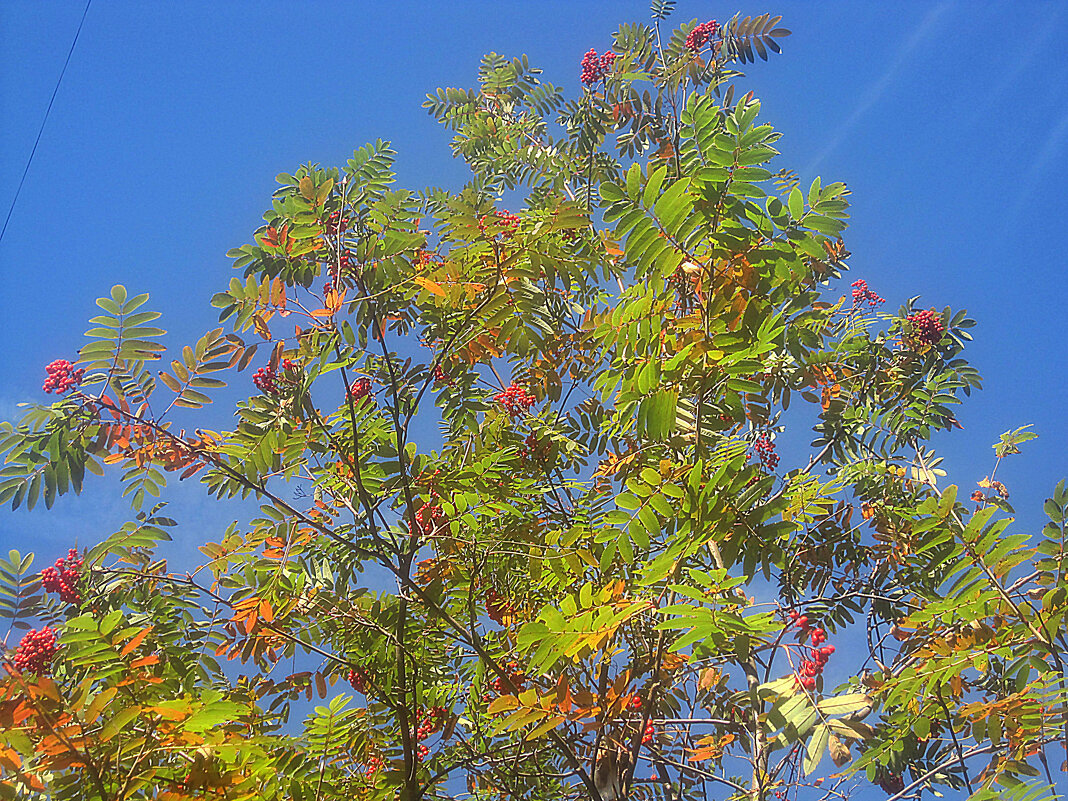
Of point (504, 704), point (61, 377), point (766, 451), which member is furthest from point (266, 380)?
point (766, 451)

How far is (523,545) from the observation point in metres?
3.01

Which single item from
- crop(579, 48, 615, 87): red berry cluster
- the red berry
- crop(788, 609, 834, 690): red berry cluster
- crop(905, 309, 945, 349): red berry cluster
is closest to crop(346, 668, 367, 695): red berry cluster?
the red berry

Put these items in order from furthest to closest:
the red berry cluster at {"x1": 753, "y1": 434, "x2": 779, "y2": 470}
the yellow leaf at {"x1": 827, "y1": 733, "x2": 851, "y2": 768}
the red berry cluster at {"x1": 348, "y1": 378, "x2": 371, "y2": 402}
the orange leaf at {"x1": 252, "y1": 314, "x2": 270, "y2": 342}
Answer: the red berry cluster at {"x1": 753, "y1": 434, "x2": 779, "y2": 470}
the red berry cluster at {"x1": 348, "y1": 378, "x2": 371, "y2": 402}
the orange leaf at {"x1": 252, "y1": 314, "x2": 270, "y2": 342}
the yellow leaf at {"x1": 827, "y1": 733, "x2": 851, "y2": 768}

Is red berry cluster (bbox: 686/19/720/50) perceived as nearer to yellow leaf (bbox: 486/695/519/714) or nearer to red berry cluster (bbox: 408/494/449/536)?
red berry cluster (bbox: 408/494/449/536)

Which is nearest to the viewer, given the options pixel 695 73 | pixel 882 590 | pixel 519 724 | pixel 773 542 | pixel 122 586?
pixel 519 724

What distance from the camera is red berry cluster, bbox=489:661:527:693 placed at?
2.84 m

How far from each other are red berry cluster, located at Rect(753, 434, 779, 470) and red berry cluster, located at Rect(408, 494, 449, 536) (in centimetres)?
182

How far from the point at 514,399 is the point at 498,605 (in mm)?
995

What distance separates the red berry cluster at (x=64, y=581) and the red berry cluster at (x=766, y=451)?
10.8 ft

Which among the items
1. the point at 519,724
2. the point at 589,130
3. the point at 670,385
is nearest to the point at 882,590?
the point at 670,385

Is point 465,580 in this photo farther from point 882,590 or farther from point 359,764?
point 882,590

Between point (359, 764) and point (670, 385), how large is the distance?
6.95ft

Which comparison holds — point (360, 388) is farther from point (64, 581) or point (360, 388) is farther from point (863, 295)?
point (863, 295)

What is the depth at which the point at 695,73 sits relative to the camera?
15.7 ft
